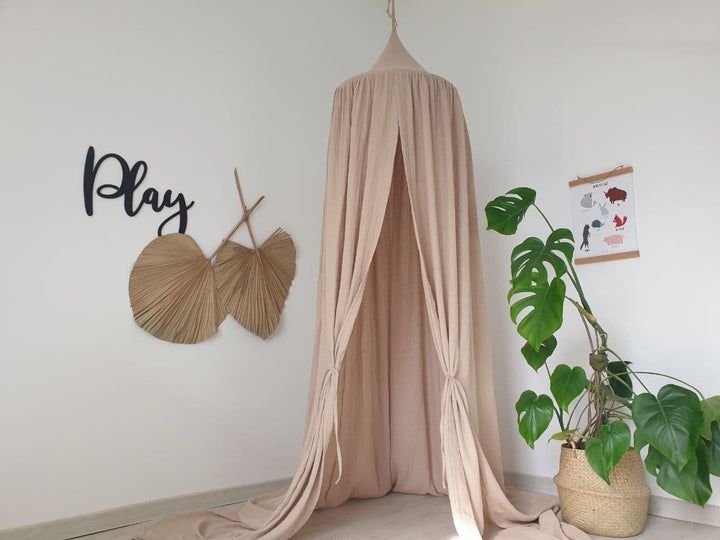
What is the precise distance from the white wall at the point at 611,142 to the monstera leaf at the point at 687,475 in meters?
0.42

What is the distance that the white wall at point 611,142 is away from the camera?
2645 mm

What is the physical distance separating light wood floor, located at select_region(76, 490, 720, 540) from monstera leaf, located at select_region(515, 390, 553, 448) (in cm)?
43

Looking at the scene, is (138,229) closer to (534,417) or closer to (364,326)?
(364,326)

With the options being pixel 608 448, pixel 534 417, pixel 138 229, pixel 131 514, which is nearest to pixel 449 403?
pixel 534 417

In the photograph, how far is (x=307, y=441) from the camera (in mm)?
2504

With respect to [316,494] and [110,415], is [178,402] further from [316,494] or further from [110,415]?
[316,494]

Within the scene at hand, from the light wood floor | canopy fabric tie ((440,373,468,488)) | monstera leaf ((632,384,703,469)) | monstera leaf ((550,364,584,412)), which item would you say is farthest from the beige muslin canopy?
monstera leaf ((632,384,703,469))

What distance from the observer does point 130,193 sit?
2896mm

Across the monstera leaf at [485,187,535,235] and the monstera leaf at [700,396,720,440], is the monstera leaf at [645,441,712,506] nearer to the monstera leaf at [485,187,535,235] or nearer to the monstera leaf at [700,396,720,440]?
the monstera leaf at [700,396,720,440]

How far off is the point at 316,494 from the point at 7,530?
124cm

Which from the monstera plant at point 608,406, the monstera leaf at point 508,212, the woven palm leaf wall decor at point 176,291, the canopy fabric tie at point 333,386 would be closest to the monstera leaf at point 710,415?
the monstera plant at point 608,406

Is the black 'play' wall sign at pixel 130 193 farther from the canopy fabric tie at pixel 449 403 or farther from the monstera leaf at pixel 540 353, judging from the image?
the monstera leaf at pixel 540 353

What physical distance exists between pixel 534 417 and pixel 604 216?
1089 millimetres

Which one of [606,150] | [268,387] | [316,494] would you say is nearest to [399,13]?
[606,150]
